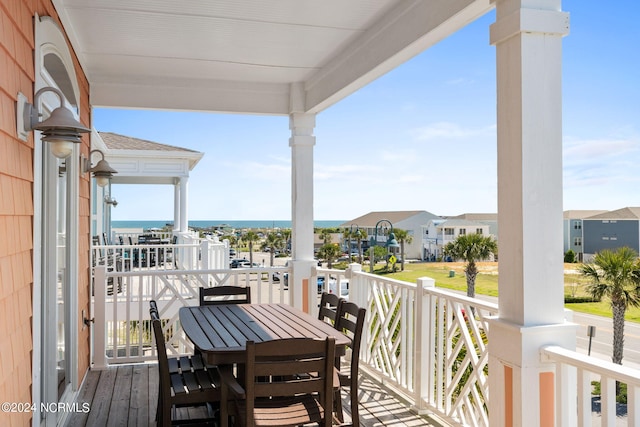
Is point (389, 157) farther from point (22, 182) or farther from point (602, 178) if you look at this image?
point (22, 182)

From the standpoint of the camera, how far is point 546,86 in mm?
2539

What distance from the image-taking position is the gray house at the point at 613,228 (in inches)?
344

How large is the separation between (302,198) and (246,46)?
2.02 metres

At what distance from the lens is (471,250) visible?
19.6 meters

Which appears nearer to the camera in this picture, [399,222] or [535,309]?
[535,309]

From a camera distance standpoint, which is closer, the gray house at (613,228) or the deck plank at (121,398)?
the deck plank at (121,398)

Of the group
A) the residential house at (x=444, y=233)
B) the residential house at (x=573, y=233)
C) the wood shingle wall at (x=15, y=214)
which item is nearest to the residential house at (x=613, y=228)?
the residential house at (x=573, y=233)

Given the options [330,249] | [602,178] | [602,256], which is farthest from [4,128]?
[330,249]

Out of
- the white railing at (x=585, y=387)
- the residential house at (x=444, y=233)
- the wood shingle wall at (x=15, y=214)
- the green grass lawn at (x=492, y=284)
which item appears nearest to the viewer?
the white railing at (x=585, y=387)

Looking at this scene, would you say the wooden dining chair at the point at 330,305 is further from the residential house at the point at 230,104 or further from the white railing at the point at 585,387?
the white railing at the point at 585,387

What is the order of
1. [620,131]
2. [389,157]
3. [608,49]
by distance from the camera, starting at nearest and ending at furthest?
[608,49], [620,131], [389,157]

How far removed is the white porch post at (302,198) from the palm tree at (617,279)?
7586 millimetres

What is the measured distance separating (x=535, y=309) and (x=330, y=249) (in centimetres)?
4269

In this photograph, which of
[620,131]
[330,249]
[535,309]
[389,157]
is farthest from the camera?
[389,157]
